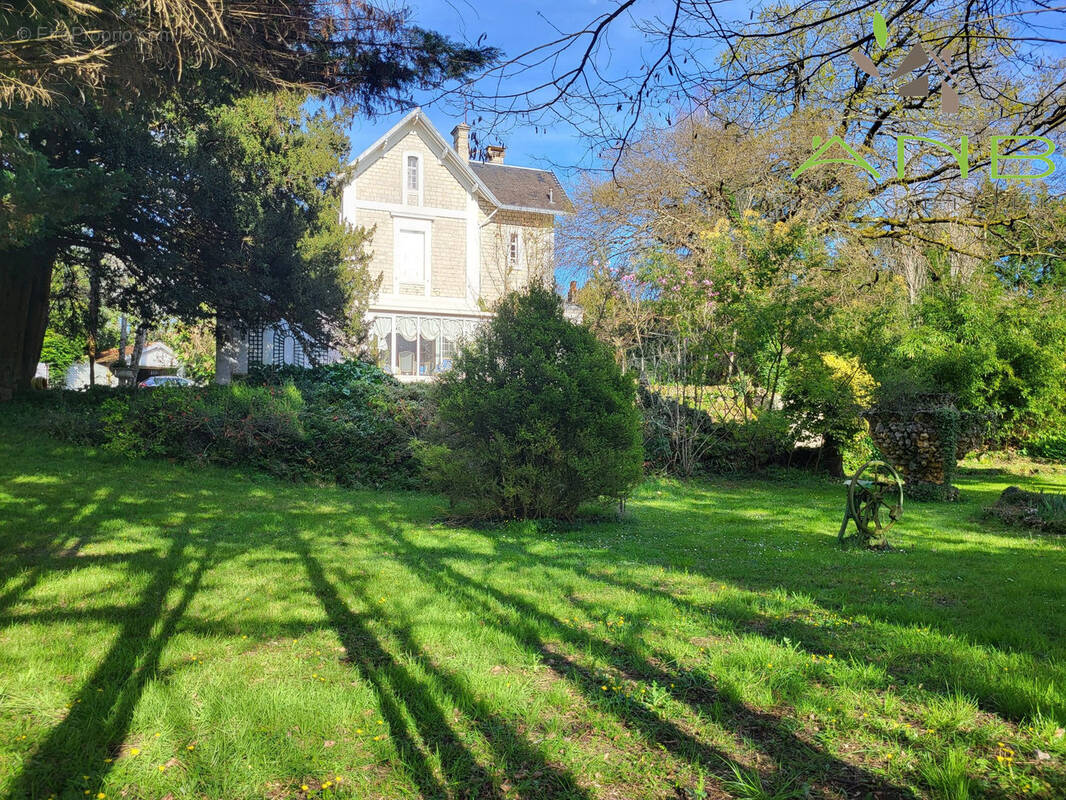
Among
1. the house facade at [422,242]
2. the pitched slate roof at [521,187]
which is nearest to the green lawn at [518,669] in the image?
the house facade at [422,242]

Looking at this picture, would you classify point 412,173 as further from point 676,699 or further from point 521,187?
point 676,699

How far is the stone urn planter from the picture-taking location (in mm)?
11625

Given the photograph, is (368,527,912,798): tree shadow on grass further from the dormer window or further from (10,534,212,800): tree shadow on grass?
the dormer window

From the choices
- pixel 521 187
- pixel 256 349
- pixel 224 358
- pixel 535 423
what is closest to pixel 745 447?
pixel 535 423

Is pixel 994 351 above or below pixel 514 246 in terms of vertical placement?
below

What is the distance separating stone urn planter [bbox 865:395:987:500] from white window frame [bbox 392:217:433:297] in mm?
16562

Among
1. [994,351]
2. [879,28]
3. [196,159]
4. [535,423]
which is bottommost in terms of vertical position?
[535,423]

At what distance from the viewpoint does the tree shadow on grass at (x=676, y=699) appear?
8.87ft

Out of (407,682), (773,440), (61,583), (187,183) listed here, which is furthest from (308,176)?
(407,682)

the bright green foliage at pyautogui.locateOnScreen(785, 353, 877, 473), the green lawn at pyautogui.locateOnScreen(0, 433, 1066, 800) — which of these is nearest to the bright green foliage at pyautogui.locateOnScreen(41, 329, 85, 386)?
the green lawn at pyautogui.locateOnScreen(0, 433, 1066, 800)

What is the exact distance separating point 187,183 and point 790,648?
535 inches

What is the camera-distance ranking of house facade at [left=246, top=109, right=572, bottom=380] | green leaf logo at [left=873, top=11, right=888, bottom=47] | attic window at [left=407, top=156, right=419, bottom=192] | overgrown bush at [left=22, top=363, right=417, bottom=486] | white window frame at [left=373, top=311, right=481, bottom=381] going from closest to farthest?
1. green leaf logo at [left=873, top=11, right=888, bottom=47]
2. overgrown bush at [left=22, top=363, right=417, bottom=486]
3. white window frame at [left=373, top=311, right=481, bottom=381]
4. house facade at [left=246, top=109, right=572, bottom=380]
5. attic window at [left=407, top=156, right=419, bottom=192]

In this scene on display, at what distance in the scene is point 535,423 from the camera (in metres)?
8.02

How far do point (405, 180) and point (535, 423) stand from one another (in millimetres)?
19030
